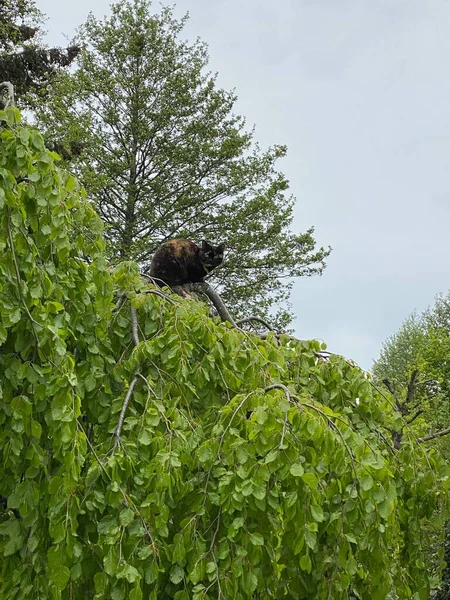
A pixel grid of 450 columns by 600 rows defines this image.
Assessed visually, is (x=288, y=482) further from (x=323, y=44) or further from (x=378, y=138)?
(x=378, y=138)

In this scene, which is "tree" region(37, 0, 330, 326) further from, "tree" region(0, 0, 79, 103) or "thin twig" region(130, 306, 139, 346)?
"thin twig" region(130, 306, 139, 346)

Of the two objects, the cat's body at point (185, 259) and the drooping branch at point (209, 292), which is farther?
the drooping branch at point (209, 292)

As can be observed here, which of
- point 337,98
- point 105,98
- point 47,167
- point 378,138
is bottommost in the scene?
point 47,167

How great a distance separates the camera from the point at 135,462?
214cm

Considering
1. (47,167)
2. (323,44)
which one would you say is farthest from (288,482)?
(323,44)

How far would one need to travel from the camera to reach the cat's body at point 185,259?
335 cm

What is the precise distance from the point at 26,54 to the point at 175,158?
323 centimetres

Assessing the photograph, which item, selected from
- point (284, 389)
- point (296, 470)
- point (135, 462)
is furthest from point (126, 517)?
point (284, 389)

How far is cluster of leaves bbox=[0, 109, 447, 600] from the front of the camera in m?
1.96

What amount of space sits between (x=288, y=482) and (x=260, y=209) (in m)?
10.7

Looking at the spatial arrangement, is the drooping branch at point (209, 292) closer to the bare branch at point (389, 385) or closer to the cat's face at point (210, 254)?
the cat's face at point (210, 254)

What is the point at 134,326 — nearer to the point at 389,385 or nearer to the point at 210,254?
the point at 210,254

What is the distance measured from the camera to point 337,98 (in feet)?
23.4

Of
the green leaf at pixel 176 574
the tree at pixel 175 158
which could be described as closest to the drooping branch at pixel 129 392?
the green leaf at pixel 176 574
